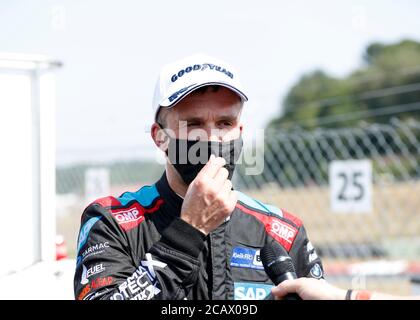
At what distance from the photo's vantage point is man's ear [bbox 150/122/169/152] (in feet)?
8.24

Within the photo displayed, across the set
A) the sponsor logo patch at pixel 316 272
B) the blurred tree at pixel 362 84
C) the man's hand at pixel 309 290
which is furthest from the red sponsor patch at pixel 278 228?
the blurred tree at pixel 362 84

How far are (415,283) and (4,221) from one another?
3.30 meters

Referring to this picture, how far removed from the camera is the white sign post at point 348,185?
23.3ft

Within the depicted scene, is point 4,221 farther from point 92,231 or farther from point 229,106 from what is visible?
point 229,106

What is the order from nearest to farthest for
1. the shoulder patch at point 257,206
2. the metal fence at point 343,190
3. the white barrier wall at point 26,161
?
1. the shoulder patch at point 257,206
2. the white barrier wall at point 26,161
3. the metal fence at point 343,190

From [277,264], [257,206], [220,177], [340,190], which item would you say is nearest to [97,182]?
[340,190]

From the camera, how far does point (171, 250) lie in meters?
2.11

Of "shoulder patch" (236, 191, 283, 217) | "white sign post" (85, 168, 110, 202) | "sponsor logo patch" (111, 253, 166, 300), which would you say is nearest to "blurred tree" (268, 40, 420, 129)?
"white sign post" (85, 168, 110, 202)

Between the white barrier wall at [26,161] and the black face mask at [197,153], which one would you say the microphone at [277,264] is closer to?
the black face mask at [197,153]

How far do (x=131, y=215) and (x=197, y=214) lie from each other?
384 mm

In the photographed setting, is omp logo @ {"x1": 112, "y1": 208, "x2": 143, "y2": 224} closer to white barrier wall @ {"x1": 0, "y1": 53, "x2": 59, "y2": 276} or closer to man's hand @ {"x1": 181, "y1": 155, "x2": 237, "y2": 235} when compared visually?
man's hand @ {"x1": 181, "y1": 155, "x2": 237, "y2": 235}

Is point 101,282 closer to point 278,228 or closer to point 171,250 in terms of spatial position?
point 171,250

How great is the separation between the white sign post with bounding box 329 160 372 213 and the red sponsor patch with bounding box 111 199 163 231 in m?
4.81

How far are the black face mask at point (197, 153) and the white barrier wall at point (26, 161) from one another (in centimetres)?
127
